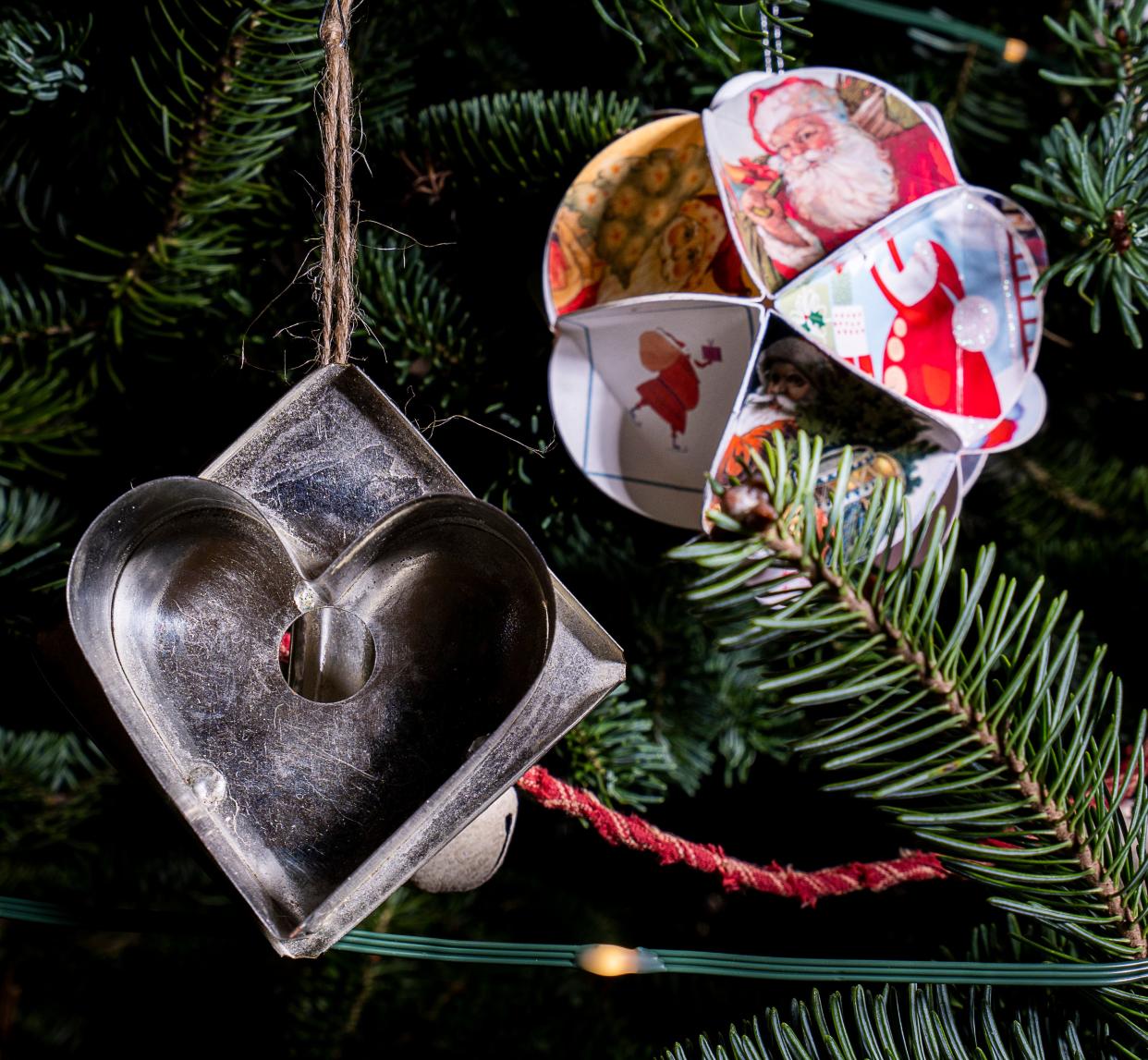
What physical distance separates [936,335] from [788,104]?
132mm

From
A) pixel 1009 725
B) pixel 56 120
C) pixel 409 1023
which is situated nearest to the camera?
pixel 1009 725

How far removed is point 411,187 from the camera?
0.55m

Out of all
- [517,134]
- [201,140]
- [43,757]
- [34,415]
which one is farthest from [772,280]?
[43,757]

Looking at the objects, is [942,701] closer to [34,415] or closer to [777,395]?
[777,395]

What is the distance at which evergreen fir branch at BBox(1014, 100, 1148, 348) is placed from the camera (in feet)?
1.39

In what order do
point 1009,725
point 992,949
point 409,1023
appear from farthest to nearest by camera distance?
1. point 409,1023
2. point 992,949
3. point 1009,725

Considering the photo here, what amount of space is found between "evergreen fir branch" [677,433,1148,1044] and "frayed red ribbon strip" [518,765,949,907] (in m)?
0.10

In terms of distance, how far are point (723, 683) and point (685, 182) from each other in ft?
0.98

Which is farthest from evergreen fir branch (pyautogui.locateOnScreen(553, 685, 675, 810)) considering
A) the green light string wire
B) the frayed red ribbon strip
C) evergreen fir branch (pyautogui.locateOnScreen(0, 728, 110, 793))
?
evergreen fir branch (pyautogui.locateOnScreen(0, 728, 110, 793))

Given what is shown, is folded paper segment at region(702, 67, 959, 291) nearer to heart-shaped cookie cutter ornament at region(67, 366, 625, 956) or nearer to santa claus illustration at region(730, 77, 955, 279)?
santa claus illustration at region(730, 77, 955, 279)

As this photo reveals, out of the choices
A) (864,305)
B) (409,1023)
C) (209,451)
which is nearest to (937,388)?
(864,305)

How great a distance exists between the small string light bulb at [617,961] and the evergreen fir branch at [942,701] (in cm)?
9

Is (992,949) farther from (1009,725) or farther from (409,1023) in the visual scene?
(409,1023)

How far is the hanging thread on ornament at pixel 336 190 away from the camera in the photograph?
0.34 m
